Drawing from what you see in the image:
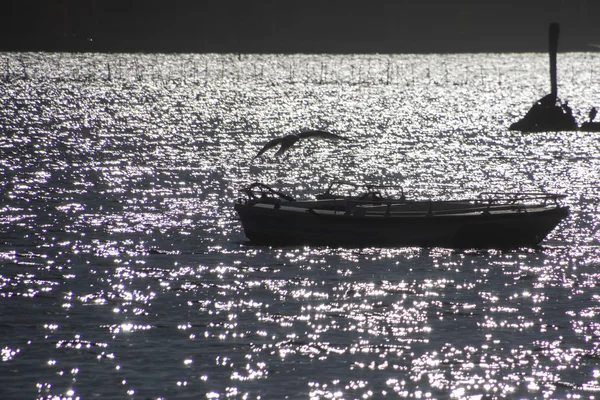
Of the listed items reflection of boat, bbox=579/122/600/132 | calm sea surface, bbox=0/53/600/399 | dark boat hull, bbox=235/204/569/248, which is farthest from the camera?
reflection of boat, bbox=579/122/600/132

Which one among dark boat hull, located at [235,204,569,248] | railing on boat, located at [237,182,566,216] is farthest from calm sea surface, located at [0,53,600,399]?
railing on boat, located at [237,182,566,216]

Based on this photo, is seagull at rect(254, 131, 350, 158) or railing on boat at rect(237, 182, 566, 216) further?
seagull at rect(254, 131, 350, 158)

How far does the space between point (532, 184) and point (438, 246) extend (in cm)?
2580

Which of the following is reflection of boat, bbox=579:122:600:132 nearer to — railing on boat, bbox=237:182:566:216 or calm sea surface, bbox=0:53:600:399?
calm sea surface, bbox=0:53:600:399

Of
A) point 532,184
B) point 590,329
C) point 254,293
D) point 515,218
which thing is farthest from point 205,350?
point 532,184

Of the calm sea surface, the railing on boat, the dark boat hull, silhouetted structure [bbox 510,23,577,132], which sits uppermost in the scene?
silhouetted structure [bbox 510,23,577,132]

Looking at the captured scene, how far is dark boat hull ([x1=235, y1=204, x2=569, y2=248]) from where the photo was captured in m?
39.9

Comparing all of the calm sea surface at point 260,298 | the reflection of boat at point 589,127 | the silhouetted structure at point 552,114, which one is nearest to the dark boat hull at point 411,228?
the calm sea surface at point 260,298

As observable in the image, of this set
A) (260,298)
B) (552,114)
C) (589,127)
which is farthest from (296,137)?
(589,127)

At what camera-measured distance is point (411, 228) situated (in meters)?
39.9

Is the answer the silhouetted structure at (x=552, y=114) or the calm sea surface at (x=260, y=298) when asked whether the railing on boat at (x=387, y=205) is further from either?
the silhouetted structure at (x=552, y=114)

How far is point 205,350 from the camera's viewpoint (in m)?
26.2

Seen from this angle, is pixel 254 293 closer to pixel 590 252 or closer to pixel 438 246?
pixel 438 246

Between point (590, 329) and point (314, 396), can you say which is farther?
point (590, 329)
